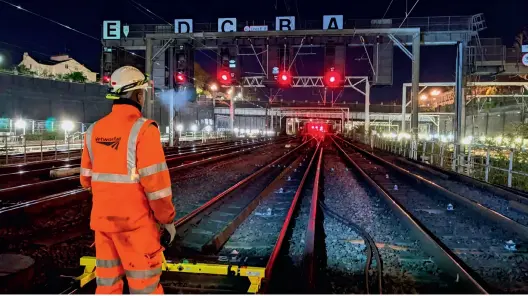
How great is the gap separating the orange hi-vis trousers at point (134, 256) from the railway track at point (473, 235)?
3.17 metres

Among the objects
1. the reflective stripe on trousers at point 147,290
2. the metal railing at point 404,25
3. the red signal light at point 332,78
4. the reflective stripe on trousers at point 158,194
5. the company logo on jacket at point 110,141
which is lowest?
the reflective stripe on trousers at point 147,290

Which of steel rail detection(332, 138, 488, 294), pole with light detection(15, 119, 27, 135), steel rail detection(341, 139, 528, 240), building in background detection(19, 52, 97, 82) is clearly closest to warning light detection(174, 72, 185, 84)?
pole with light detection(15, 119, 27, 135)

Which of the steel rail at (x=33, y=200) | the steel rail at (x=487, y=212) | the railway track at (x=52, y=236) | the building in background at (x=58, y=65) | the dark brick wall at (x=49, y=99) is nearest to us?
the railway track at (x=52, y=236)

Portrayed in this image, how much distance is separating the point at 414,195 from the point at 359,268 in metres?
6.76

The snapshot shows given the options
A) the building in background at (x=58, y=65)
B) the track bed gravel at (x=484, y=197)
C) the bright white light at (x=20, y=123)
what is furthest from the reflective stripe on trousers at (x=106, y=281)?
the building in background at (x=58, y=65)

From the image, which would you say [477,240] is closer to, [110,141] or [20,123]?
[110,141]

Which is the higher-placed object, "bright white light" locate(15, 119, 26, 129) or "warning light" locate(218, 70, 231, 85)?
"warning light" locate(218, 70, 231, 85)

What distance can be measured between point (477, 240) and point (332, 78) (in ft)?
62.8

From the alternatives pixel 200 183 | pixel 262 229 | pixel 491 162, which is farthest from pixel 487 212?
pixel 491 162

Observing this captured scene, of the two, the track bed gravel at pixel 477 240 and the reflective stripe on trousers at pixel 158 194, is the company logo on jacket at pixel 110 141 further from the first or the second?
the track bed gravel at pixel 477 240

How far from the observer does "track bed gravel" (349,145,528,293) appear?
5.10 metres

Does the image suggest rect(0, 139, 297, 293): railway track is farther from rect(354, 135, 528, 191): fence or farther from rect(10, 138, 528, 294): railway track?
rect(354, 135, 528, 191): fence

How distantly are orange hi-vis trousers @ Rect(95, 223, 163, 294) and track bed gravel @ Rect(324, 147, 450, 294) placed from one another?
2.36 m

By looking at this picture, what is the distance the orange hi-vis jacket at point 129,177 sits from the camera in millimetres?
2793
